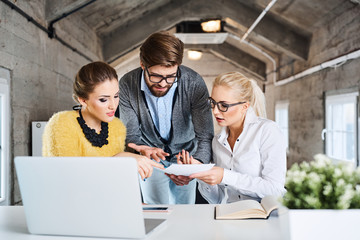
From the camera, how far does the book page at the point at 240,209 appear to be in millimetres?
1298

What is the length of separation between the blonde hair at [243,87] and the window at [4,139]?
2160mm

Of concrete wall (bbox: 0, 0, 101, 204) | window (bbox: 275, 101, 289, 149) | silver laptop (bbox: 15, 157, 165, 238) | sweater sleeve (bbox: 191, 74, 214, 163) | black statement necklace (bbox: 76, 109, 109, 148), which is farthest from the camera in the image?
window (bbox: 275, 101, 289, 149)

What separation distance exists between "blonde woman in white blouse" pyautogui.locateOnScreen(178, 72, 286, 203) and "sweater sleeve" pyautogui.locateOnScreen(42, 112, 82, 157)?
1.80ft

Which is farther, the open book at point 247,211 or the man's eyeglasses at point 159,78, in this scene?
the man's eyeglasses at point 159,78

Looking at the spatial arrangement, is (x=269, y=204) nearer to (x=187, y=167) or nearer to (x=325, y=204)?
(x=187, y=167)

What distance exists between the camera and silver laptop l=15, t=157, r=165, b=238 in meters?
1.05

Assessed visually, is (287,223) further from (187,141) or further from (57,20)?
(57,20)

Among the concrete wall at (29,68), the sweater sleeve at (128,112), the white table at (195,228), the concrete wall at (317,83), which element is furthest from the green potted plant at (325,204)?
the concrete wall at (317,83)

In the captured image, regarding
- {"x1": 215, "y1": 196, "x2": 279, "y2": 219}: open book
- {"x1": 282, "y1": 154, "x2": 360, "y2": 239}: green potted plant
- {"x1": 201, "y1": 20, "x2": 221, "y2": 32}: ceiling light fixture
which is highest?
{"x1": 201, "y1": 20, "x2": 221, "y2": 32}: ceiling light fixture

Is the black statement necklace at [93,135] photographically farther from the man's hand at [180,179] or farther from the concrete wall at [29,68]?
the concrete wall at [29,68]

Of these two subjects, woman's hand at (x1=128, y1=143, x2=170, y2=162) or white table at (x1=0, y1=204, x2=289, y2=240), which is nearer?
white table at (x1=0, y1=204, x2=289, y2=240)

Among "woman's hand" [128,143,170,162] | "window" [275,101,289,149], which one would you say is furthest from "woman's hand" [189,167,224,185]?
"window" [275,101,289,149]

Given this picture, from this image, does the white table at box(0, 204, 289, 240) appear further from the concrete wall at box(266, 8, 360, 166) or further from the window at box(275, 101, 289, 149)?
the window at box(275, 101, 289, 149)

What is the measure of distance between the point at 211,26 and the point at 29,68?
352 centimetres
